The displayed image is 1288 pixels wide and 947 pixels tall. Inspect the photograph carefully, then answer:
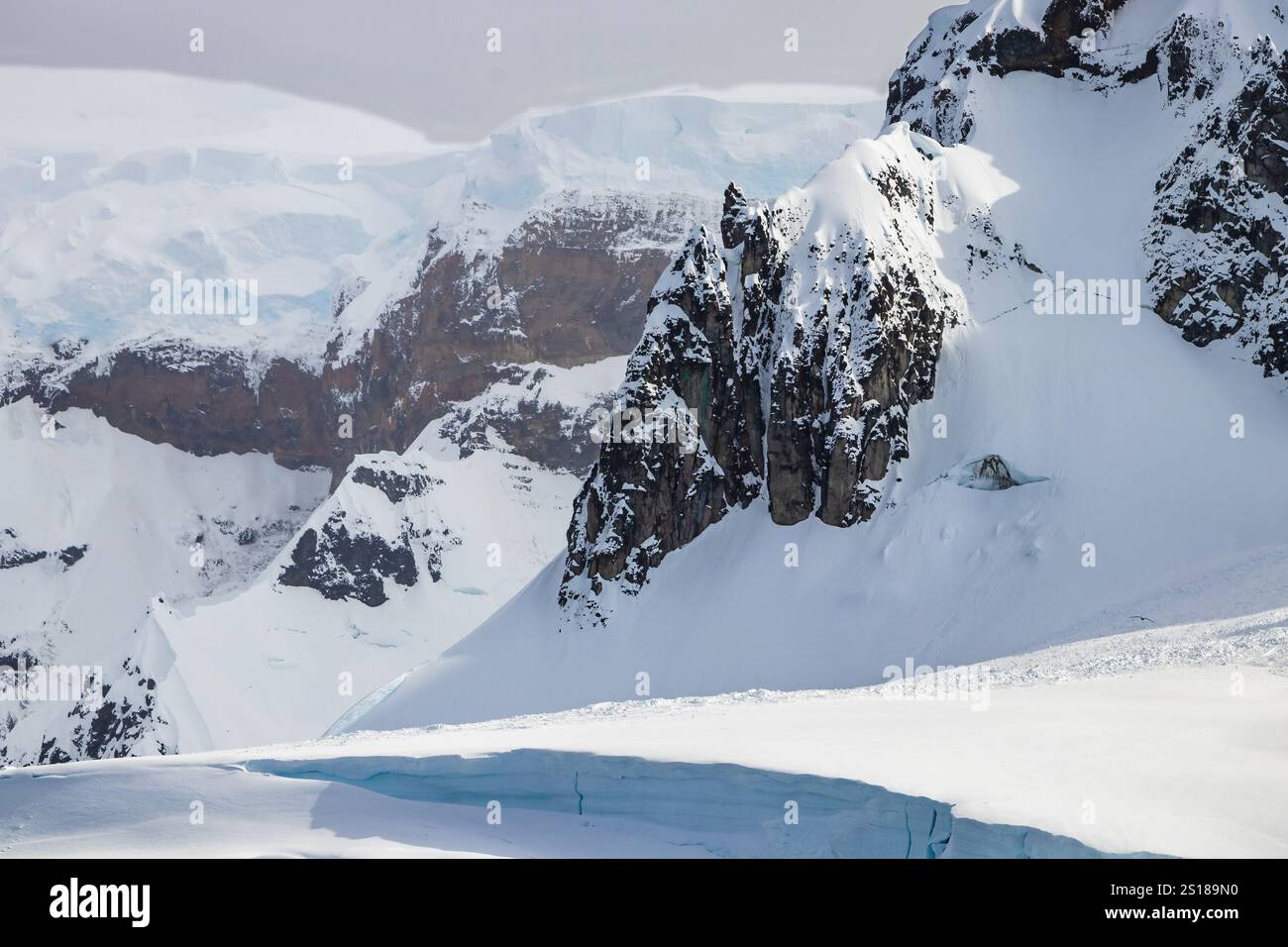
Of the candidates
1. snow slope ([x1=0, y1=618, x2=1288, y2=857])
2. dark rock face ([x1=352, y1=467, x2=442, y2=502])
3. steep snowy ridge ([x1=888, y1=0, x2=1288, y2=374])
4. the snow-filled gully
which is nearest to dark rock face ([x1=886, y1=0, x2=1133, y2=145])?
steep snowy ridge ([x1=888, y1=0, x2=1288, y2=374])

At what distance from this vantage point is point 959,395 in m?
69.2

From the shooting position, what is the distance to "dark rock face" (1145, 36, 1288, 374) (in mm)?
67812

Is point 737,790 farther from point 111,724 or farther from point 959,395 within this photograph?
point 111,724

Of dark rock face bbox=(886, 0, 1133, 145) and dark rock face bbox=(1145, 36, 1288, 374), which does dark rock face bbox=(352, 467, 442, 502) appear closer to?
dark rock face bbox=(886, 0, 1133, 145)

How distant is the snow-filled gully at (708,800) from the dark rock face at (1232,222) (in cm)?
5345

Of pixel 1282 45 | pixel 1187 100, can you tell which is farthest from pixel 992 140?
pixel 1282 45

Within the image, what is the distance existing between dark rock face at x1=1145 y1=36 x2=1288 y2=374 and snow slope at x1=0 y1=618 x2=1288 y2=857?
4509 centimetres

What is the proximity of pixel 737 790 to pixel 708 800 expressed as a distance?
1.69ft

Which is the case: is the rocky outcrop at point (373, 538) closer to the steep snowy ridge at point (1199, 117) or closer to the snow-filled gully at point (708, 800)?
the steep snowy ridge at point (1199, 117)

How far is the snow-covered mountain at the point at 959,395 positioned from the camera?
198 feet

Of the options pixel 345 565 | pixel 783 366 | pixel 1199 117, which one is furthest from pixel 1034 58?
pixel 345 565
